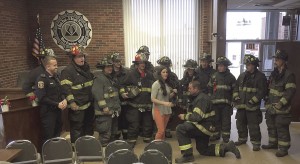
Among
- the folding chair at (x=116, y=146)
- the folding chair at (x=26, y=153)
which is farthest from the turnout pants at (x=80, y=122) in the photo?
the folding chair at (x=116, y=146)

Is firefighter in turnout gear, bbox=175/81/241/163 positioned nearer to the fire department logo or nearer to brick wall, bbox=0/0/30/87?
brick wall, bbox=0/0/30/87

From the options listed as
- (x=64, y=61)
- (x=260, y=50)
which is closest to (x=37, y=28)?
(x=64, y=61)

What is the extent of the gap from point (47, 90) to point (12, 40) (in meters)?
3.87

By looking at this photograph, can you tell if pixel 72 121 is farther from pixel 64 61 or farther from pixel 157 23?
pixel 157 23

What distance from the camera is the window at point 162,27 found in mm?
8539

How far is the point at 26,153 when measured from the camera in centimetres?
354

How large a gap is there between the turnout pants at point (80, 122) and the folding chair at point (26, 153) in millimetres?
1272

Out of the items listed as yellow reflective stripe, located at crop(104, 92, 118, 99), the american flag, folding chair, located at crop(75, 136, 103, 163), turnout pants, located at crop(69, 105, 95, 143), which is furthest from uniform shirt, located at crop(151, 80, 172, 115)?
the american flag

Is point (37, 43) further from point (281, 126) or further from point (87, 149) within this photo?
point (281, 126)

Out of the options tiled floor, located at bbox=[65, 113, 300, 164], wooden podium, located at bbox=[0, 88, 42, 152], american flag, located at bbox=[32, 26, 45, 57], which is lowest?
tiled floor, located at bbox=[65, 113, 300, 164]

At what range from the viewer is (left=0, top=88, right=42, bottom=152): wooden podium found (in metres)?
3.95

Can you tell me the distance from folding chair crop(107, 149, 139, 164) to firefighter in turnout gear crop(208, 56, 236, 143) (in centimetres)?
262

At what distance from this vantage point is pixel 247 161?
4.67m

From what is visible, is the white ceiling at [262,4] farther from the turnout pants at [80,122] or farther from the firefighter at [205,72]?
the turnout pants at [80,122]
